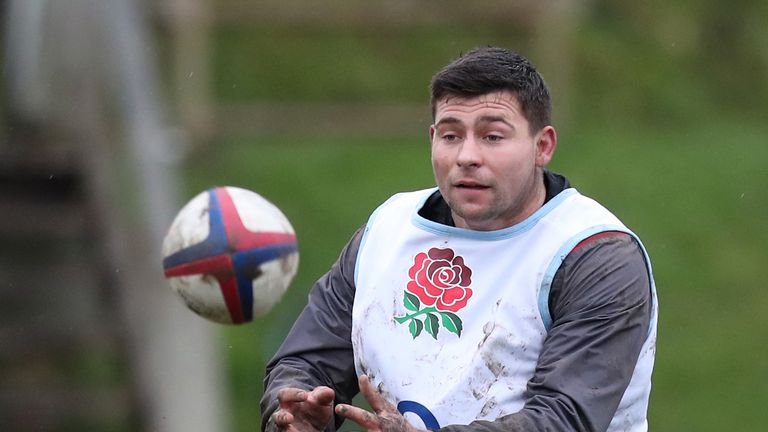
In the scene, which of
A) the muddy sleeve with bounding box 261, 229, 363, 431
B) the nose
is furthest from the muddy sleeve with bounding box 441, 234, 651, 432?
the muddy sleeve with bounding box 261, 229, 363, 431

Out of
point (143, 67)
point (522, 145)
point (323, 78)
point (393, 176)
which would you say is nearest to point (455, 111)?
point (522, 145)

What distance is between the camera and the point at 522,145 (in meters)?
4.83

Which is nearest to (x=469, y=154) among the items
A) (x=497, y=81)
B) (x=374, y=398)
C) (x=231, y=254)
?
(x=497, y=81)

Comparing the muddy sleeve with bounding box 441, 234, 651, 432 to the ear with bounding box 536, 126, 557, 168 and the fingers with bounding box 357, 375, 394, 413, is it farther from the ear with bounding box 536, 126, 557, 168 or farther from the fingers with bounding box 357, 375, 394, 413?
the ear with bounding box 536, 126, 557, 168

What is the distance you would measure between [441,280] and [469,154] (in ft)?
1.54

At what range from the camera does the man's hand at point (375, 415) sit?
14.4 ft

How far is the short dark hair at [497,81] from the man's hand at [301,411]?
1046 millimetres

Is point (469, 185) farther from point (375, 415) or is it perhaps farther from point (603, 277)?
point (375, 415)

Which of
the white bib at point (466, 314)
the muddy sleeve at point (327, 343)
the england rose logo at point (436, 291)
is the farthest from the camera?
the muddy sleeve at point (327, 343)

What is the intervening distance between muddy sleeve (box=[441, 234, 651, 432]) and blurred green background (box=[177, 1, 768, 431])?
9.08 metres

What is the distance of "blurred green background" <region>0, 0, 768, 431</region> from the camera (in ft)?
49.8

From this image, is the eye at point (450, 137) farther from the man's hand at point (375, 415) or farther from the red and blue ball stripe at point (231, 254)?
the red and blue ball stripe at point (231, 254)

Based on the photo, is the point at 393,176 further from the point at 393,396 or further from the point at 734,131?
the point at 393,396

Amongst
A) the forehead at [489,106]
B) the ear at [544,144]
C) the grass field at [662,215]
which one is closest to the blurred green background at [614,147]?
the grass field at [662,215]
